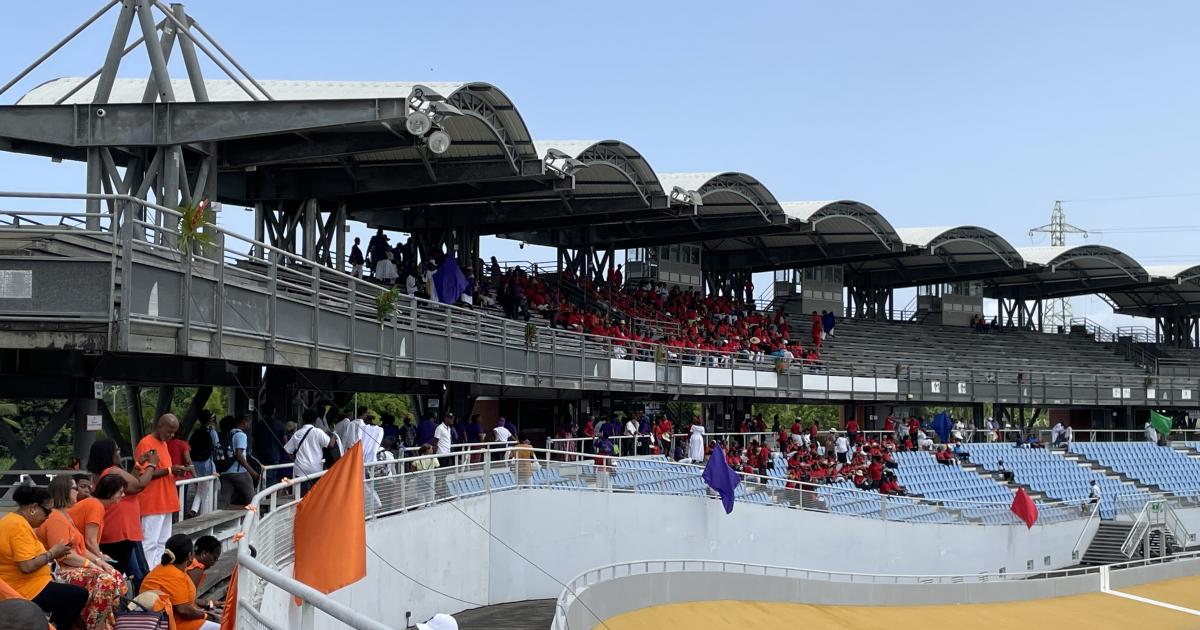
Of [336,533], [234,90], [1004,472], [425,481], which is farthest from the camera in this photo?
[1004,472]

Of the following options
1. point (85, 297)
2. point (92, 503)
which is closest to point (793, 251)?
point (85, 297)

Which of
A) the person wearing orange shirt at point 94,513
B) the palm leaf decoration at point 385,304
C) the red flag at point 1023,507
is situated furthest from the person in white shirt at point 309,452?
the red flag at point 1023,507

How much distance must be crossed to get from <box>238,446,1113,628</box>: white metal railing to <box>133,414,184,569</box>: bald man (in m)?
0.81

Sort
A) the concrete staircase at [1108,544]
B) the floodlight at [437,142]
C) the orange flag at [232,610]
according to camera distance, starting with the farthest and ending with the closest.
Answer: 1. the concrete staircase at [1108,544]
2. the floodlight at [437,142]
3. the orange flag at [232,610]

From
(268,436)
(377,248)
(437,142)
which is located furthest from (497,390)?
(268,436)

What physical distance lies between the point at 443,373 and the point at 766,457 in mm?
10864

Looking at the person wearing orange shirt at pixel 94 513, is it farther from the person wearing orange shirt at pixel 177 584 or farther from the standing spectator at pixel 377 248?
the standing spectator at pixel 377 248

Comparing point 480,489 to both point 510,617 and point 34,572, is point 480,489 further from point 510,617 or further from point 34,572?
point 34,572

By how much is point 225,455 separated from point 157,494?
5787 millimetres

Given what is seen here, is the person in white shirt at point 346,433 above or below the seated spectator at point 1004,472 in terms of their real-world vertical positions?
above

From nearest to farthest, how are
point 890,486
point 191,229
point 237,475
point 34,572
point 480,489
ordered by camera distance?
point 34,572 → point 191,229 → point 237,475 → point 480,489 → point 890,486

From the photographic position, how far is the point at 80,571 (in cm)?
829

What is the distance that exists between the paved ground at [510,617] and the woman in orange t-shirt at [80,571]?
9.93m

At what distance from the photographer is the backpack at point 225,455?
16.1 metres
